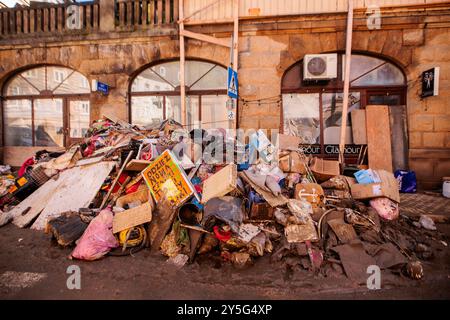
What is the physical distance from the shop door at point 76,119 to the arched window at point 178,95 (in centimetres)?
181

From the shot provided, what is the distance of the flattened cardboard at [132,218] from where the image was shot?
3.38 m

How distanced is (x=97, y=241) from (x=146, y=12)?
24.2 ft

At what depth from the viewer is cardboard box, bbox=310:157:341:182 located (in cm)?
450

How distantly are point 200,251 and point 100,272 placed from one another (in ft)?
4.14

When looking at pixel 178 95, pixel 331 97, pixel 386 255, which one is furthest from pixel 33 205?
pixel 331 97

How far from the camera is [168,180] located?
144 inches

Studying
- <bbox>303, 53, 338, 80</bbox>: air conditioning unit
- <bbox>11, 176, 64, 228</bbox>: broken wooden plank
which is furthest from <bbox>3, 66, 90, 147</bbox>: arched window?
<bbox>303, 53, 338, 80</bbox>: air conditioning unit

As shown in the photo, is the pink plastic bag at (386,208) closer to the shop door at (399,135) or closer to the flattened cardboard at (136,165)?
the shop door at (399,135)

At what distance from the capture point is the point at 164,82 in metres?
7.82

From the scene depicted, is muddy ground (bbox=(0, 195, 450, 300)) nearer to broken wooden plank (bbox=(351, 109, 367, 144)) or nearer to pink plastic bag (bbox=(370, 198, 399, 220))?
pink plastic bag (bbox=(370, 198, 399, 220))
